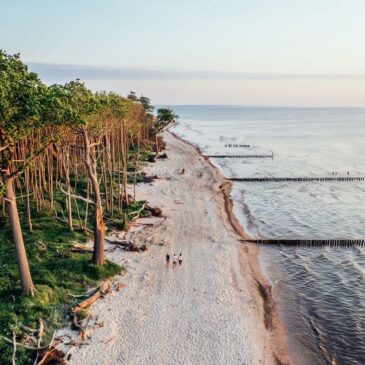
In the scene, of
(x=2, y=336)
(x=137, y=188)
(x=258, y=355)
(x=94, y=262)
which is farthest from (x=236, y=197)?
(x=2, y=336)

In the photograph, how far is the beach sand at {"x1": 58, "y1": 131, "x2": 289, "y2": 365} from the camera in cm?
1930

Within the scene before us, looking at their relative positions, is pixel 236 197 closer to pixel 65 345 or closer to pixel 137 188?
pixel 137 188

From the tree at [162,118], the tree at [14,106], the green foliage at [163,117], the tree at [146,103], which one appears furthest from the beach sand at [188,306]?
the tree at [146,103]

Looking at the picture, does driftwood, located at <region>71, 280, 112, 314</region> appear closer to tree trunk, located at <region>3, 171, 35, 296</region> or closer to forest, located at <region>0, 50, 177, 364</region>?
forest, located at <region>0, 50, 177, 364</region>

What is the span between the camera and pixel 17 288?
21.9 metres

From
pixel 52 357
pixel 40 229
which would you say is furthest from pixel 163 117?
pixel 52 357

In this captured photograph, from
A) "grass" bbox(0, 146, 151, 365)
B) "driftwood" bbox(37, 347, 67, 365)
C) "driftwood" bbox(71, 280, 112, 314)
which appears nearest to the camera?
"driftwood" bbox(37, 347, 67, 365)

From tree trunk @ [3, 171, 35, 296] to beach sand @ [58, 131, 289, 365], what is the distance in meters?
3.72

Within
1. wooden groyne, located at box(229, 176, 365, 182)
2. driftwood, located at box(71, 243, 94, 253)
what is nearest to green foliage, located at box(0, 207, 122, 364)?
driftwood, located at box(71, 243, 94, 253)

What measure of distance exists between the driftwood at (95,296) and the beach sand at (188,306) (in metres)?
0.39

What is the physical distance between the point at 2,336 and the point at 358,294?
22037mm

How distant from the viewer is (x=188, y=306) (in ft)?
76.8

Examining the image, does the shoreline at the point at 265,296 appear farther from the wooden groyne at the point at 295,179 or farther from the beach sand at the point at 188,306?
the wooden groyne at the point at 295,179

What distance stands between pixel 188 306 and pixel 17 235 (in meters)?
10.1
